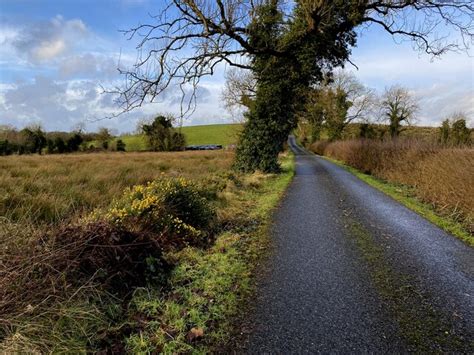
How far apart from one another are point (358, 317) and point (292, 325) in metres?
0.76

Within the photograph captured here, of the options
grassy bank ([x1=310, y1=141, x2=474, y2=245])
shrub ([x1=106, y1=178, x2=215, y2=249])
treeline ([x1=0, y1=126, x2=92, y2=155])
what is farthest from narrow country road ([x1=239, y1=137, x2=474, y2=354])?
treeline ([x1=0, y1=126, x2=92, y2=155])

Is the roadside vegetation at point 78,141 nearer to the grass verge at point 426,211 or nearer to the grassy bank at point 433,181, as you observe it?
the grassy bank at point 433,181

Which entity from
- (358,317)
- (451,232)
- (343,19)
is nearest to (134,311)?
(358,317)

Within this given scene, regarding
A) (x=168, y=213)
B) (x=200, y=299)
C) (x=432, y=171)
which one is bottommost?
(x=200, y=299)

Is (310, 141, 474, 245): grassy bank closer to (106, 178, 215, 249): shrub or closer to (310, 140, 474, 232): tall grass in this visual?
(310, 140, 474, 232): tall grass

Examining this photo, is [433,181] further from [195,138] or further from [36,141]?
[195,138]

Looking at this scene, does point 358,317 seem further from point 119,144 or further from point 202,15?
point 119,144

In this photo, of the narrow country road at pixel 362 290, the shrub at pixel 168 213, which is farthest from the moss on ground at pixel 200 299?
the shrub at pixel 168 213

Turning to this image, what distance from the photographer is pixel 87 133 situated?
2591 inches

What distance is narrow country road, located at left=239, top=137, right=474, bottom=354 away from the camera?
3258 mm

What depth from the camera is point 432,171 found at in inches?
435

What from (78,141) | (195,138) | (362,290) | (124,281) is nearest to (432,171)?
(362,290)

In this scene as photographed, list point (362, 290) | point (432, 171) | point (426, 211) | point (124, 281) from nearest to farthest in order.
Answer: point (124, 281) < point (362, 290) < point (426, 211) < point (432, 171)

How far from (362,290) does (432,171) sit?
837cm
